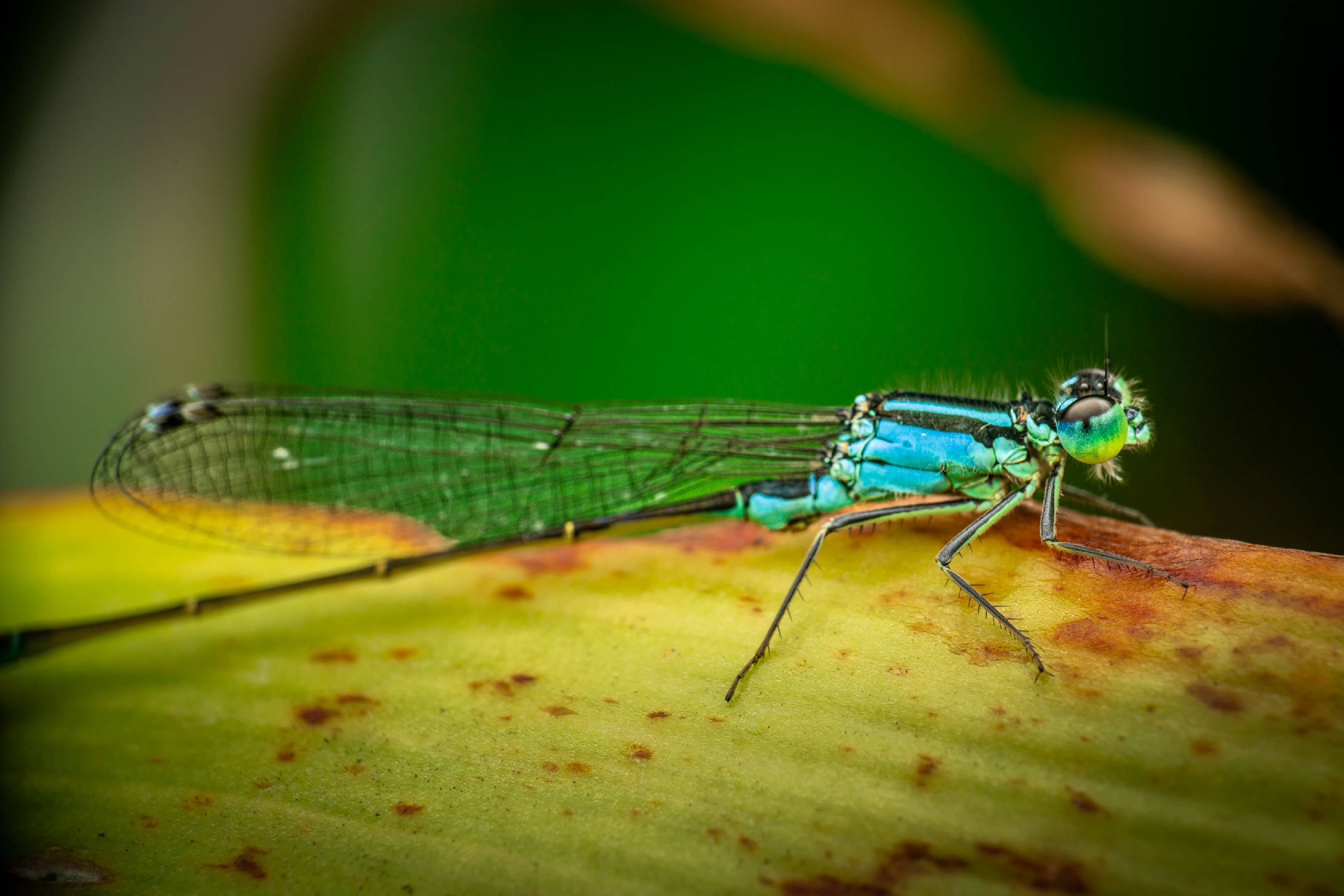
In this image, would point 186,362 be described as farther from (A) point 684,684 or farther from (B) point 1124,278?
(B) point 1124,278

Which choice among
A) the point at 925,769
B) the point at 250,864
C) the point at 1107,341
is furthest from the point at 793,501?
the point at 250,864

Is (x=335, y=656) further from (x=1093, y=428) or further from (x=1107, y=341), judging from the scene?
(x=1107, y=341)

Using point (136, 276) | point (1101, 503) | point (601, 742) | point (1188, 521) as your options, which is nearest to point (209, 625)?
point (601, 742)

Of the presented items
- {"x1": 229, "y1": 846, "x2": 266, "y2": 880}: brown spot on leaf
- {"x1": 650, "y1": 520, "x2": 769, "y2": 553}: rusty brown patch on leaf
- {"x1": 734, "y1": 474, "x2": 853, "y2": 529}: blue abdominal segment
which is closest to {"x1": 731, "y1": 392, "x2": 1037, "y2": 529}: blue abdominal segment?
{"x1": 734, "y1": 474, "x2": 853, "y2": 529}: blue abdominal segment

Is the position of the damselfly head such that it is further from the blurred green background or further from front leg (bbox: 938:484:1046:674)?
the blurred green background

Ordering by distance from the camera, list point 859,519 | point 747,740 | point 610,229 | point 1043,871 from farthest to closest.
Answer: point 610,229 < point 859,519 < point 747,740 < point 1043,871

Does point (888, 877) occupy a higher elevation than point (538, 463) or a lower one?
lower
